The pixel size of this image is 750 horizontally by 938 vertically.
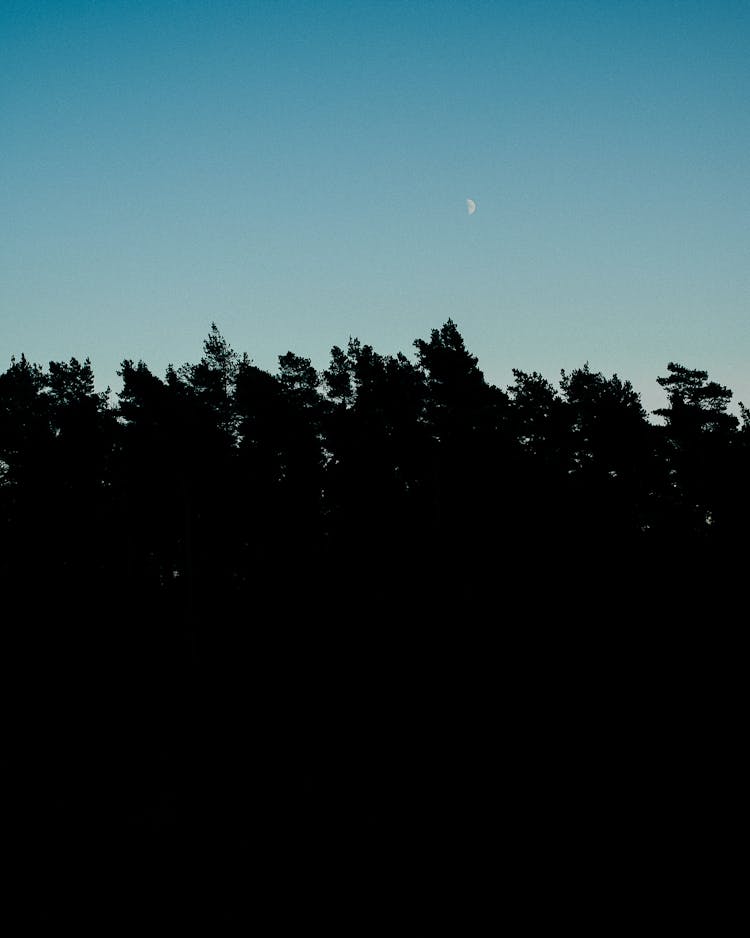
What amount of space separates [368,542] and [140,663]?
14629mm

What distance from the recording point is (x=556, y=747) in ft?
46.5

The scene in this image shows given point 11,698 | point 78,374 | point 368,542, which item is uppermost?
point 78,374

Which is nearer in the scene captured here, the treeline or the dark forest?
the dark forest

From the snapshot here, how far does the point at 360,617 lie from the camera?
92.0 ft

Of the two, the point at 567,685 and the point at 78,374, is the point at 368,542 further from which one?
the point at 78,374

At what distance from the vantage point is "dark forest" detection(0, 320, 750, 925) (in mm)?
11766

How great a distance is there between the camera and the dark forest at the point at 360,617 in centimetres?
1177

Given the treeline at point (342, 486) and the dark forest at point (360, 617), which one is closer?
the dark forest at point (360, 617)

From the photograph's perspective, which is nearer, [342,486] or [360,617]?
[360,617]

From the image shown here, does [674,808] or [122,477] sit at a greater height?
[122,477]

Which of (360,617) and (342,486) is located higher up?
(342,486)

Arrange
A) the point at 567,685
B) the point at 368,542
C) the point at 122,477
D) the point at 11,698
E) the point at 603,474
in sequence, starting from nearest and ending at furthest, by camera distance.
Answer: the point at 567,685 → the point at 11,698 → the point at 122,477 → the point at 368,542 → the point at 603,474

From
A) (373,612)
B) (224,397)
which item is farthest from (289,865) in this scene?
(224,397)

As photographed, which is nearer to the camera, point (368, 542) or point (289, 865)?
point (289, 865)
